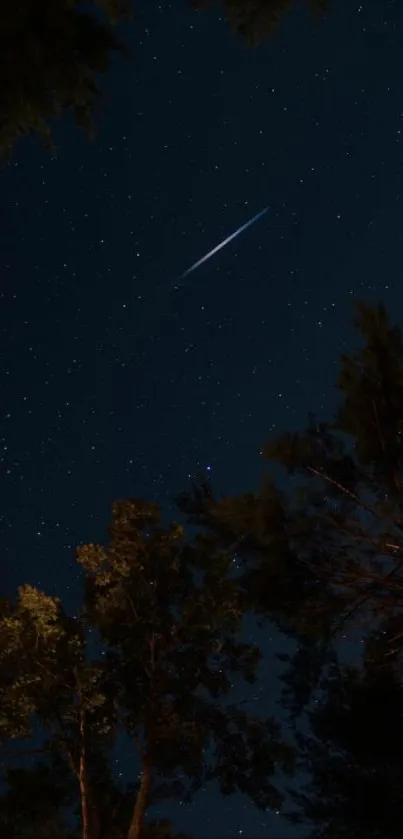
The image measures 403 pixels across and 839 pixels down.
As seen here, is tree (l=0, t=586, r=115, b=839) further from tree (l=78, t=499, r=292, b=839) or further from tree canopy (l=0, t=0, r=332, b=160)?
tree canopy (l=0, t=0, r=332, b=160)

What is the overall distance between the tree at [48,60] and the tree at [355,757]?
6963 mm

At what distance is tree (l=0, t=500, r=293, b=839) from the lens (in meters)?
10.5

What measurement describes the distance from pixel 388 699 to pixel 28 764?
549cm

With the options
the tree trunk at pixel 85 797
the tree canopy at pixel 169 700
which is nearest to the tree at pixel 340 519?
the tree canopy at pixel 169 700

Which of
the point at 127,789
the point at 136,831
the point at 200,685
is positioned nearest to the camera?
the point at 136,831

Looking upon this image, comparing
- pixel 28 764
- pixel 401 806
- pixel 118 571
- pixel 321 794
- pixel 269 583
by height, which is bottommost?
pixel 401 806

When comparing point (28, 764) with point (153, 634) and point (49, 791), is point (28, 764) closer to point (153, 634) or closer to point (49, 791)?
point (49, 791)

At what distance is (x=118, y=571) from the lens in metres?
11.0

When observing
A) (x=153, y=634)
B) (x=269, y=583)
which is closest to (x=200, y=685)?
(x=153, y=634)

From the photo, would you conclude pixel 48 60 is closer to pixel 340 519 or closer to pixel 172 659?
pixel 340 519

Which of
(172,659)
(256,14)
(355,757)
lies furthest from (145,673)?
(256,14)

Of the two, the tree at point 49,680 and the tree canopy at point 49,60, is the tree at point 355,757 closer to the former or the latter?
the tree at point 49,680

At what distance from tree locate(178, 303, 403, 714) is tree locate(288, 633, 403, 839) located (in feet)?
6.56

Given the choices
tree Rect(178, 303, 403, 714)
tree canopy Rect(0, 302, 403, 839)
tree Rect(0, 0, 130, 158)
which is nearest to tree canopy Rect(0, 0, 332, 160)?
tree Rect(0, 0, 130, 158)
